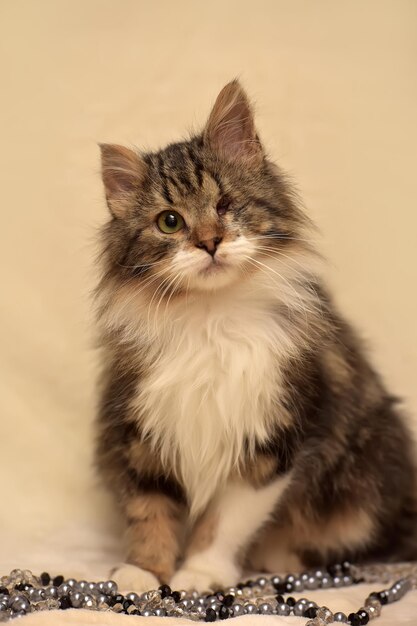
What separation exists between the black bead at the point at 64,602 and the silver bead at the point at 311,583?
637mm

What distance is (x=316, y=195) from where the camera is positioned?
9.48 feet

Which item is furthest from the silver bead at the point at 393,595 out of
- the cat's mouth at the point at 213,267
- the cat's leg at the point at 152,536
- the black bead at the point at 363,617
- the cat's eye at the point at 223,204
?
the cat's eye at the point at 223,204

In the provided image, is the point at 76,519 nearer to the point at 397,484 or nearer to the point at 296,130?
the point at 397,484

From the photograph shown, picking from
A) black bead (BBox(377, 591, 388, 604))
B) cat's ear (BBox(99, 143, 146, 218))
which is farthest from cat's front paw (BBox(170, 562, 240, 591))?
cat's ear (BBox(99, 143, 146, 218))

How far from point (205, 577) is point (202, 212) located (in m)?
0.90

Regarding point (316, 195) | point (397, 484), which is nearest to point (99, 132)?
point (316, 195)

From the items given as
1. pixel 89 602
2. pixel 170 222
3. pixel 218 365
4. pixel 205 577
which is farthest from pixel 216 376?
pixel 89 602

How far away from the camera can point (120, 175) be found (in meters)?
2.23

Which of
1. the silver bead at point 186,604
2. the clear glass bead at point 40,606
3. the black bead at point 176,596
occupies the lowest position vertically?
the silver bead at point 186,604

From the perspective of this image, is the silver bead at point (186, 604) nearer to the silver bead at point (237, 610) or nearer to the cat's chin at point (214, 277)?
the silver bead at point (237, 610)

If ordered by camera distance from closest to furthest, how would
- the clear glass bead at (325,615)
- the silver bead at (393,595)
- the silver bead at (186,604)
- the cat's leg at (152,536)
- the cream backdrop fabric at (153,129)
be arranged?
1. the clear glass bead at (325,615)
2. the silver bead at (186,604)
3. the silver bead at (393,595)
4. the cat's leg at (152,536)
5. the cream backdrop fabric at (153,129)

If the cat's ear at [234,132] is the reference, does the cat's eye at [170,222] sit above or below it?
below

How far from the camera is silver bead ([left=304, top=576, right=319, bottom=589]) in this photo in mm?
Result: 2238

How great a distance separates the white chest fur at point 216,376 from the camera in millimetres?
2119
